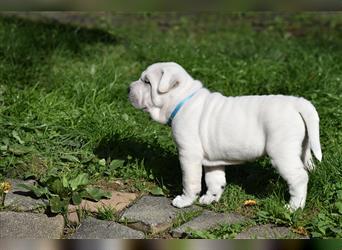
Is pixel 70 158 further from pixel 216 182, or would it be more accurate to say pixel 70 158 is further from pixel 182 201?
pixel 216 182

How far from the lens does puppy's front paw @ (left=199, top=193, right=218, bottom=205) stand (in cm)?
428

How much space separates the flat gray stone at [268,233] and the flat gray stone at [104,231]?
59cm

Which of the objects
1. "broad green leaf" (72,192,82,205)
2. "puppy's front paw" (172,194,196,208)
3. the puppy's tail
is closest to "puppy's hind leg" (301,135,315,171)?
the puppy's tail

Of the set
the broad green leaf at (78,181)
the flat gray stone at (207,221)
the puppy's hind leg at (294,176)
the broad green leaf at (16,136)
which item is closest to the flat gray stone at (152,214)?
the flat gray stone at (207,221)

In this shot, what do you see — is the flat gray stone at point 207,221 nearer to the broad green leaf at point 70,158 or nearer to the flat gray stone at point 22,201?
the flat gray stone at point 22,201

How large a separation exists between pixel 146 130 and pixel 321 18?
5180 mm

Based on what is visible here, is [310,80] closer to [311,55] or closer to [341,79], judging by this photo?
[341,79]

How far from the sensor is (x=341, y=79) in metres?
6.33

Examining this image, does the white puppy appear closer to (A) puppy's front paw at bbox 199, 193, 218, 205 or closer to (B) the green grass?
(A) puppy's front paw at bbox 199, 193, 218, 205

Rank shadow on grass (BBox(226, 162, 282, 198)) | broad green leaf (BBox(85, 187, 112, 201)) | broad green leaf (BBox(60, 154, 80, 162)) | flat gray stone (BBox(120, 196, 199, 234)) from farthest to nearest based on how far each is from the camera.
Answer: broad green leaf (BBox(60, 154, 80, 162)) → shadow on grass (BBox(226, 162, 282, 198)) → broad green leaf (BBox(85, 187, 112, 201)) → flat gray stone (BBox(120, 196, 199, 234))

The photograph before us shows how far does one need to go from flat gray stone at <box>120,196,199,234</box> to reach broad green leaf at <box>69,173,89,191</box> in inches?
13.1

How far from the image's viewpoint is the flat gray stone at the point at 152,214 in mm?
4000

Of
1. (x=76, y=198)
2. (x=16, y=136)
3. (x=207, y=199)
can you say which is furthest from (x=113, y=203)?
(x=16, y=136)

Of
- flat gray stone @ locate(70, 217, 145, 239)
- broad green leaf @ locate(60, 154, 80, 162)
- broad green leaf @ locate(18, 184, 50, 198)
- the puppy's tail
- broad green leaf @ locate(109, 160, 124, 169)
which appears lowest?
flat gray stone @ locate(70, 217, 145, 239)
